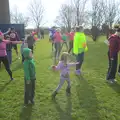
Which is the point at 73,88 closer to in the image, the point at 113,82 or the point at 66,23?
the point at 113,82

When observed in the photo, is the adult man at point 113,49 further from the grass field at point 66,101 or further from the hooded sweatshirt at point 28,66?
the hooded sweatshirt at point 28,66

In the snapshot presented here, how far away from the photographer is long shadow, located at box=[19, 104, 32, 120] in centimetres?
546

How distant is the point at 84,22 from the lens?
4328 centimetres

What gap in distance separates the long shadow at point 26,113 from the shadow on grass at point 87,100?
4.06ft

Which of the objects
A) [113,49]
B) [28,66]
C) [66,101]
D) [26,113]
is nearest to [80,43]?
[113,49]

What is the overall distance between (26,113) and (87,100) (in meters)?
1.73

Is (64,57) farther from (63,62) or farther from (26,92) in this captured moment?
(26,92)

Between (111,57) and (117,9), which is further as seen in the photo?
(117,9)

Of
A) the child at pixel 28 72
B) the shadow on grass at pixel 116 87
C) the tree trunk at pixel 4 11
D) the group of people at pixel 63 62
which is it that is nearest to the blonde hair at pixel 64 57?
the group of people at pixel 63 62

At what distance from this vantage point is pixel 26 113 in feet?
18.6

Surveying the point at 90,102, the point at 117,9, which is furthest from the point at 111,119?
the point at 117,9

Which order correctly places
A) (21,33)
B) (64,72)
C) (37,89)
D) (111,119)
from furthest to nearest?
(21,33), (37,89), (64,72), (111,119)

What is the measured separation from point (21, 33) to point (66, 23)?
22683 millimetres

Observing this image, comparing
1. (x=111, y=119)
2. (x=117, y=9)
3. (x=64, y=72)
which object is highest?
(x=117, y=9)
